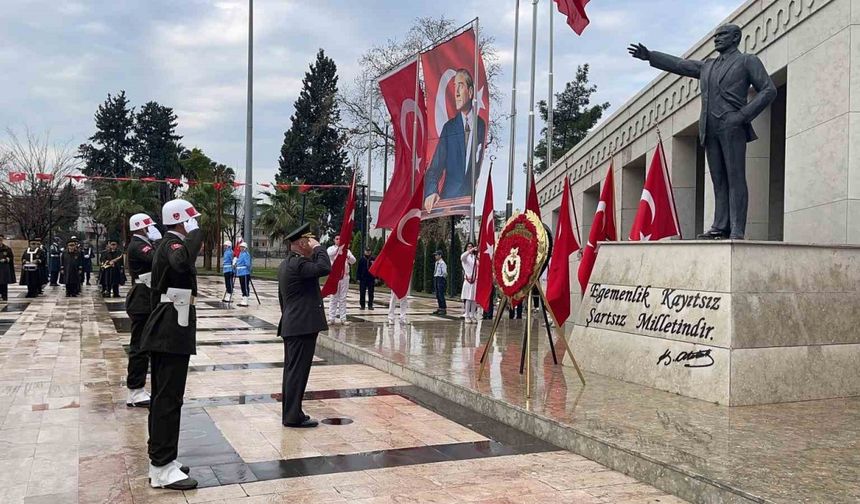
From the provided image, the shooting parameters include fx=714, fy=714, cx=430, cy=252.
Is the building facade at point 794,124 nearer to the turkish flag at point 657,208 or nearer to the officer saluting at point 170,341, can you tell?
the turkish flag at point 657,208

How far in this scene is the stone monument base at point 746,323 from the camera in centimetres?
708

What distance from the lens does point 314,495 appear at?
15.3 ft

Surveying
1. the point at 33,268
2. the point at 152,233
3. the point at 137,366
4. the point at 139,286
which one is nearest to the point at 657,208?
the point at 152,233

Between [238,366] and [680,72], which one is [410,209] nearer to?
[238,366]

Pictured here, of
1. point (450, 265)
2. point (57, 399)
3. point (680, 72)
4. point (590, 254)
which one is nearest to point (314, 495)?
point (57, 399)

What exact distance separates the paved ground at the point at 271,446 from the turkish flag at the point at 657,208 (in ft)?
15.6

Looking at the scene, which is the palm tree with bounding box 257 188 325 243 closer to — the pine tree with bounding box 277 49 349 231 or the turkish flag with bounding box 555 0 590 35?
the pine tree with bounding box 277 49 349 231

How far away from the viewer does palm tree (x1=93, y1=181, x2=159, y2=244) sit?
49.8 m

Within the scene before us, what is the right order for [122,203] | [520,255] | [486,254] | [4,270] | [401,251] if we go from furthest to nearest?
[122,203]
[4,270]
[486,254]
[401,251]
[520,255]

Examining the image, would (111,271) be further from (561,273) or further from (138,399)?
(561,273)

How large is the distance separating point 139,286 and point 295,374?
2252mm

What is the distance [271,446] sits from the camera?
592cm

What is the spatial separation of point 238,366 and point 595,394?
5.22m

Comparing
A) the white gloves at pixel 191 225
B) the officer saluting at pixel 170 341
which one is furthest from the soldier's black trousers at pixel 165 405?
the white gloves at pixel 191 225
